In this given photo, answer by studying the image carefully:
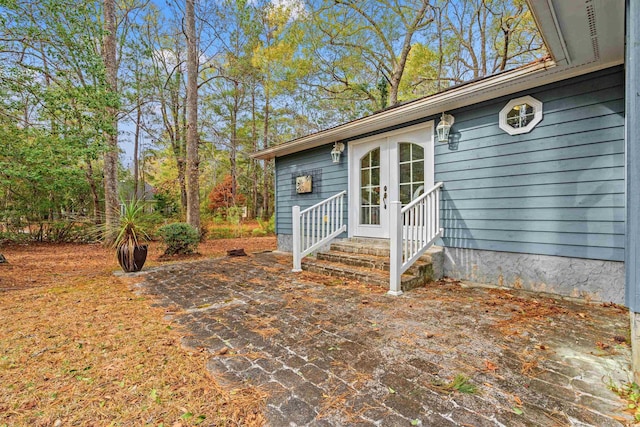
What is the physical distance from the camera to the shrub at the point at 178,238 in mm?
6441

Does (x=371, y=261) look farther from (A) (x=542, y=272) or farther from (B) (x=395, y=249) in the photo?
(A) (x=542, y=272)

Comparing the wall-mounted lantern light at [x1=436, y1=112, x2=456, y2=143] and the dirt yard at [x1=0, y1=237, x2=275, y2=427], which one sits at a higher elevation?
the wall-mounted lantern light at [x1=436, y1=112, x2=456, y2=143]

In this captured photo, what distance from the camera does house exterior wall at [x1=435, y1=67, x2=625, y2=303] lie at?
296 centimetres

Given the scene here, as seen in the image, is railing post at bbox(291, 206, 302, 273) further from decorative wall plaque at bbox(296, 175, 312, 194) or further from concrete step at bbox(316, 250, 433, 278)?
decorative wall plaque at bbox(296, 175, 312, 194)

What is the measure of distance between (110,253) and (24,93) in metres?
4.36

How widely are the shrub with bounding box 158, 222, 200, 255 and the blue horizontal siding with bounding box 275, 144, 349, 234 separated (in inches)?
81.2

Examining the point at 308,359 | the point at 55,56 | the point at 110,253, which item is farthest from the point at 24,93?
the point at 308,359

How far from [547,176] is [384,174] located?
2.28 meters

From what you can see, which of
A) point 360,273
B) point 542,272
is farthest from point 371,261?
point 542,272

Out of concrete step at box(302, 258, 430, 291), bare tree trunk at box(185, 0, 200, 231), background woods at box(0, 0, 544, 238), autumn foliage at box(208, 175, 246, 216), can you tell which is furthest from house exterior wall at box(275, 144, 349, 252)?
autumn foliage at box(208, 175, 246, 216)

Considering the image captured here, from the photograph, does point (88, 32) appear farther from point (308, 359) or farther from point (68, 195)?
point (68, 195)

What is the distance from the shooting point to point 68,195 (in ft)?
31.7

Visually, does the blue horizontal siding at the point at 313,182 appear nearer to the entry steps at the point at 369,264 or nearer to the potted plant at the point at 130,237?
the entry steps at the point at 369,264

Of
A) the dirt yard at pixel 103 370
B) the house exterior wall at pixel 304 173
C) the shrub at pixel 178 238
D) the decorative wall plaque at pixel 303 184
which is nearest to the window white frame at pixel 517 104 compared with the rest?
the house exterior wall at pixel 304 173
